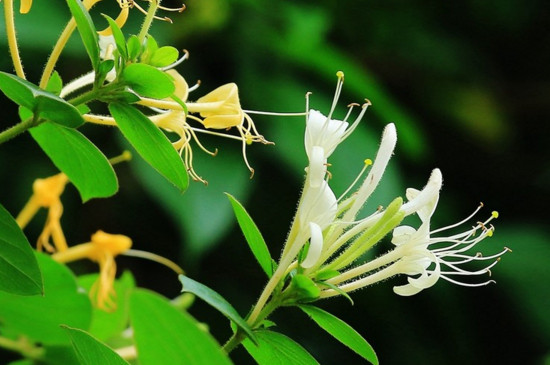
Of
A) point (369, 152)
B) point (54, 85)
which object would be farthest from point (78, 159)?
point (369, 152)

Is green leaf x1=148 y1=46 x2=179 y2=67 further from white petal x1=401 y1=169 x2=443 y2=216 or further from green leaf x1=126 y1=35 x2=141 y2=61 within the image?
white petal x1=401 y1=169 x2=443 y2=216

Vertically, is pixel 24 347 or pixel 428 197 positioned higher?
pixel 428 197

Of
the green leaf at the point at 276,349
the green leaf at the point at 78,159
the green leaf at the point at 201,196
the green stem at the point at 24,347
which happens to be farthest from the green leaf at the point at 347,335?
the green leaf at the point at 201,196

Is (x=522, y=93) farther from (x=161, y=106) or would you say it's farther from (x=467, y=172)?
(x=161, y=106)

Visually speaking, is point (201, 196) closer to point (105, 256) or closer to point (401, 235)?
point (105, 256)

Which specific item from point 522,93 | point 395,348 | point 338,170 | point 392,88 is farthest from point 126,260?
point 522,93

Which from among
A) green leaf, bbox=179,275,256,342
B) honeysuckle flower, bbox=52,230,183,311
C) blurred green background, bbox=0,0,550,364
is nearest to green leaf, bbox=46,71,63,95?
green leaf, bbox=179,275,256,342

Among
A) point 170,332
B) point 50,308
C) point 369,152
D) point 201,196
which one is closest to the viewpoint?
point 170,332
